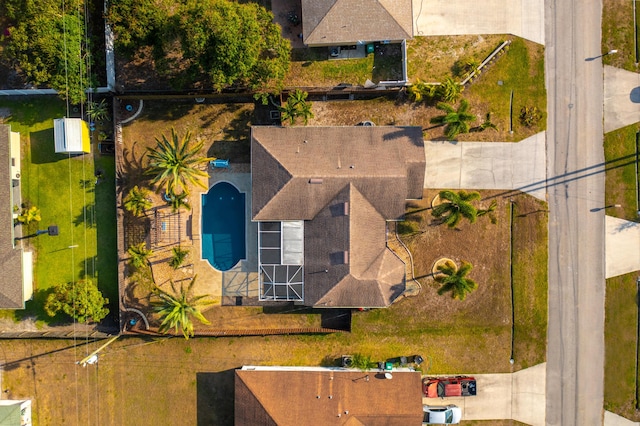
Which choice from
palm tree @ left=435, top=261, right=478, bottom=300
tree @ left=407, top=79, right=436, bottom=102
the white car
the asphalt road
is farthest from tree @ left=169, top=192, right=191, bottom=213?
the asphalt road

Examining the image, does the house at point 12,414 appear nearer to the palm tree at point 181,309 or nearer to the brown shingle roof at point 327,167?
the palm tree at point 181,309

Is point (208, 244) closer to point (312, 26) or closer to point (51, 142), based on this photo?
point (51, 142)

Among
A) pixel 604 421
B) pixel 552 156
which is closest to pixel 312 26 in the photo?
pixel 552 156

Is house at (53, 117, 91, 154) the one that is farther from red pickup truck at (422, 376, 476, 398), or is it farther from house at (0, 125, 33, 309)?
red pickup truck at (422, 376, 476, 398)

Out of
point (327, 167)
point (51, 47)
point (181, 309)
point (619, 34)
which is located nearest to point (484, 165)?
point (327, 167)

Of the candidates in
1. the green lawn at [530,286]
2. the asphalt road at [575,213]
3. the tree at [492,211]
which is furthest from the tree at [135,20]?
the green lawn at [530,286]
